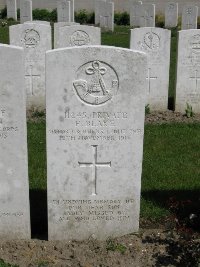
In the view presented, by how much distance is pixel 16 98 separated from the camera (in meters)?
4.68

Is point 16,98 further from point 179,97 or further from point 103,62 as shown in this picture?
point 179,97

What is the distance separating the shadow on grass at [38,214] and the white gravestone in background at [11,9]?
16466 millimetres

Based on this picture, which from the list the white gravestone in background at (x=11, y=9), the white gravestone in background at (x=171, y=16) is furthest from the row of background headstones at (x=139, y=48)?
the white gravestone in background at (x=11, y=9)

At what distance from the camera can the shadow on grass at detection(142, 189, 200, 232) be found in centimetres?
Answer: 532

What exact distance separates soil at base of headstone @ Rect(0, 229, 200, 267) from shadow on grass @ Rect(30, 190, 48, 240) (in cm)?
24

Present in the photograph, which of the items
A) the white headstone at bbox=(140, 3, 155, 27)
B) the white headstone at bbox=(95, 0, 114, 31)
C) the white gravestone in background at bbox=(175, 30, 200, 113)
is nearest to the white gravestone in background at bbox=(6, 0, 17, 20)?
the white headstone at bbox=(95, 0, 114, 31)

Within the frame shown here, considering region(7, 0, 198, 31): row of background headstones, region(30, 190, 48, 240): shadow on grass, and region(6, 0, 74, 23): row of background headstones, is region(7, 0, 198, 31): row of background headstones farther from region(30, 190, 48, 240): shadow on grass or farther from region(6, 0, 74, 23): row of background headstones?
region(30, 190, 48, 240): shadow on grass

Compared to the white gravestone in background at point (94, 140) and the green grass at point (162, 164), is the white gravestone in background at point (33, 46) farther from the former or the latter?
the white gravestone in background at point (94, 140)

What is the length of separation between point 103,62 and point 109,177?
1.12 m

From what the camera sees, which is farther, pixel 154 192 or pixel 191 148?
pixel 191 148

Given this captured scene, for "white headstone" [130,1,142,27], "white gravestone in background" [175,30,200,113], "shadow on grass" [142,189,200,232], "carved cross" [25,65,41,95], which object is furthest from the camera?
"white headstone" [130,1,142,27]

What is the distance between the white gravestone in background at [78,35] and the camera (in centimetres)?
928

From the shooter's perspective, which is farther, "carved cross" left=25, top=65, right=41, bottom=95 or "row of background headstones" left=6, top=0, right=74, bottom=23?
"row of background headstones" left=6, top=0, right=74, bottom=23

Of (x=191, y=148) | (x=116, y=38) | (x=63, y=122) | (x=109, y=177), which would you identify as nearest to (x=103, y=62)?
(x=63, y=122)
